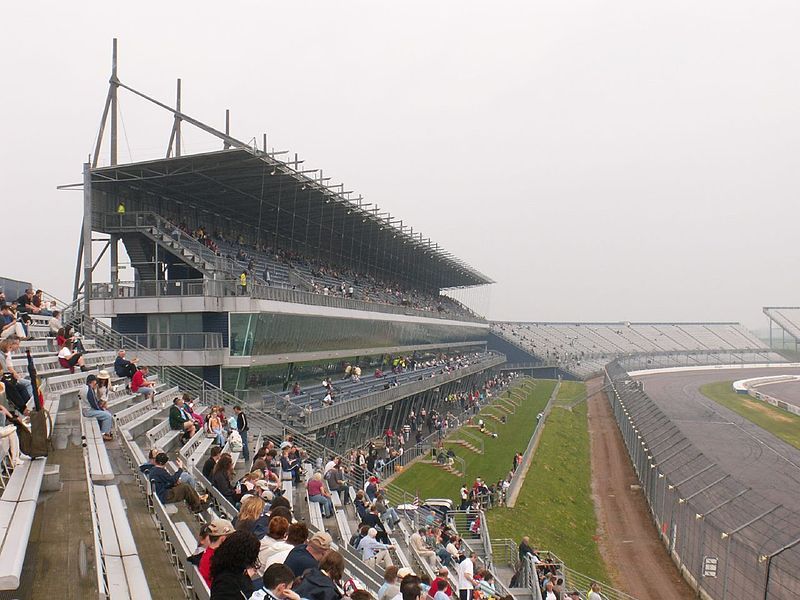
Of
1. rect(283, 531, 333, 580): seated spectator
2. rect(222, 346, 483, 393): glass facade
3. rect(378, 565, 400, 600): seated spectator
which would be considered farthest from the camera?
rect(222, 346, 483, 393): glass facade

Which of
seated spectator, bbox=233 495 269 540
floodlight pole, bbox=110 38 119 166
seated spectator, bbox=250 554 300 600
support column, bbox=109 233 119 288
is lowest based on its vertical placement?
seated spectator, bbox=233 495 269 540

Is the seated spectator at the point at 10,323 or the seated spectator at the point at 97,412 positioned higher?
the seated spectator at the point at 10,323

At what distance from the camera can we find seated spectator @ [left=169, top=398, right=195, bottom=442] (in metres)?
13.4

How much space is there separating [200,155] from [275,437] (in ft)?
37.7

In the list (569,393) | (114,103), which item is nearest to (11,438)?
(114,103)

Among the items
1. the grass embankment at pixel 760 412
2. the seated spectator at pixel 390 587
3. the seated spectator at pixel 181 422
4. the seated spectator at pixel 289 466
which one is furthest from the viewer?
the grass embankment at pixel 760 412

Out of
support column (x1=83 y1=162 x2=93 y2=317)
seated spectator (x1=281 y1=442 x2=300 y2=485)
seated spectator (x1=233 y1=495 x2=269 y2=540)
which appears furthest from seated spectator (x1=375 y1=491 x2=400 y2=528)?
support column (x1=83 y1=162 x2=93 y2=317)

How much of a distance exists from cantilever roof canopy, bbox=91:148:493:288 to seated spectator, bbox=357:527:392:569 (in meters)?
18.1

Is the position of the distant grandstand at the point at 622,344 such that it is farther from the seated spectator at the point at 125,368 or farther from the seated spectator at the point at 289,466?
the seated spectator at the point at 125,368

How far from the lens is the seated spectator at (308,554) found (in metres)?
5.45

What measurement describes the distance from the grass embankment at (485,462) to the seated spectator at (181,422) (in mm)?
12861

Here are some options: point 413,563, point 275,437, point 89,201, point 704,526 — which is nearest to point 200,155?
point 89,201

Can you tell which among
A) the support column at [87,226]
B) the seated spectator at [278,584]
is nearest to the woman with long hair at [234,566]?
the seated spectator at [278,584]

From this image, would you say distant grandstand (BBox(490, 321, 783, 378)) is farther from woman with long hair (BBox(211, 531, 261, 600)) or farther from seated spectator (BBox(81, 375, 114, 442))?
woman with long hair (BBox(211, 531, 261, 600))
